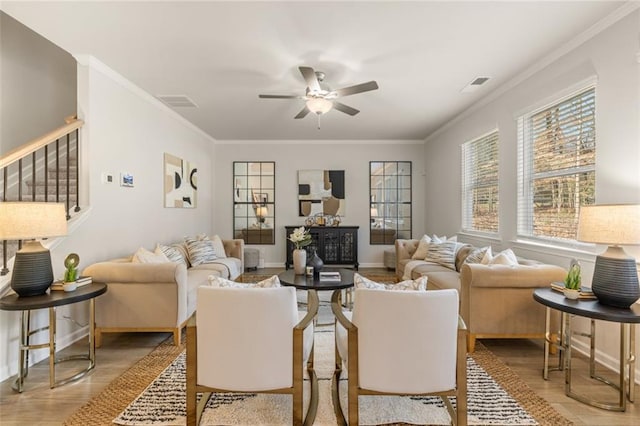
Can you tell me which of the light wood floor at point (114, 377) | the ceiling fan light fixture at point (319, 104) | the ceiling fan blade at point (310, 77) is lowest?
the light wood floor at point (114, 377)

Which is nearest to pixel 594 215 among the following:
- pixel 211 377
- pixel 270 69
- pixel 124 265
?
pixel 211 377

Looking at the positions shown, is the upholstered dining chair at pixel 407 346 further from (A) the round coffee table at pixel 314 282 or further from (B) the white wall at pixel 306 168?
(B) the white wall at pixel 306 168

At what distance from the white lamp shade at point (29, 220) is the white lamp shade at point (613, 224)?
365 cm

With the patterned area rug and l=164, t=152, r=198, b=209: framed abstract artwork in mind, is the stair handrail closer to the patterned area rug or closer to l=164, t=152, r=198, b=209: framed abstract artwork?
l=164, t=152, r=198, b=209: framed abstract artwork

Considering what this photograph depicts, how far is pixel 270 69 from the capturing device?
3.37 meters

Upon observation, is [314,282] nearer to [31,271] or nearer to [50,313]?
[50,313]

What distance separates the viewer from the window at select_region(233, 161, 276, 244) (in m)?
6.94

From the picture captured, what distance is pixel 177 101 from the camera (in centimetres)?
440

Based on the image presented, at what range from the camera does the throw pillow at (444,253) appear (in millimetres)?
4219

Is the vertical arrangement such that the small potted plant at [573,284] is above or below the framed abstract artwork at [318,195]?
below

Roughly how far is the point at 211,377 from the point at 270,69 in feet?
9.46

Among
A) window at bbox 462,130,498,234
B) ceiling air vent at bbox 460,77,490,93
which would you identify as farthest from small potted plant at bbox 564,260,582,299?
ceiling air vent at bbox 460,77,490,93

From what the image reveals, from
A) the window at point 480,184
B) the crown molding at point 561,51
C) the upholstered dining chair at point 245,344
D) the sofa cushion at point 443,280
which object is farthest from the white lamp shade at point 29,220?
the window at point 480,184

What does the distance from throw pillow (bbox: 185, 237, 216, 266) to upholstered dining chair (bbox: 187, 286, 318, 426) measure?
9.11ft
